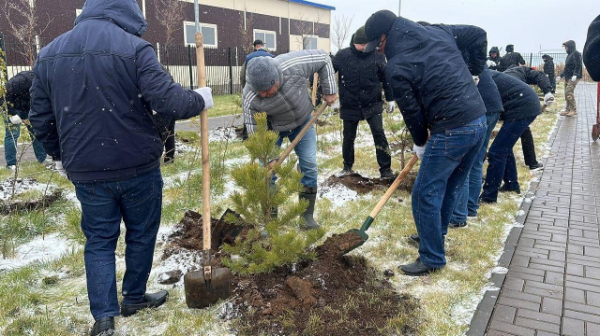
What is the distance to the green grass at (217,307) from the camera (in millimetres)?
2547

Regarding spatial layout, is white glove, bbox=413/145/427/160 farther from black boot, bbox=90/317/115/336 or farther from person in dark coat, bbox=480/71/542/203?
black boot, bbox=90/317/115/336

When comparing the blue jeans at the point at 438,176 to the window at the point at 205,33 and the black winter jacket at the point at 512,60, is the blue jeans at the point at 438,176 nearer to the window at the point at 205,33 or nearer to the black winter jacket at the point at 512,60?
the black winter jacket at the point at 512,60

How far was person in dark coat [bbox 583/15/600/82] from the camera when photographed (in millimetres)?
2020

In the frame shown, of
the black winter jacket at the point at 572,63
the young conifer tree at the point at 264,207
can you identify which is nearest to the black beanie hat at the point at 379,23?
the young conifer tree at the point at 264,207

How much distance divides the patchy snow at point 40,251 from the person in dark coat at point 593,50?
3.89 metres

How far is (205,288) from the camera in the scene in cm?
266

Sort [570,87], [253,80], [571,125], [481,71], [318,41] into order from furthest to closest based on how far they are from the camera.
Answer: [318,41] → [570,87] → [571,125] → [481,71] → [253,80]

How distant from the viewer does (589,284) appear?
299 centimetres

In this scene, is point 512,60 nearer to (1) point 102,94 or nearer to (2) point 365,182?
(2) point 365,182

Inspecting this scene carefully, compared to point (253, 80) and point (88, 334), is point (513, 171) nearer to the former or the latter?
point (253, 80)

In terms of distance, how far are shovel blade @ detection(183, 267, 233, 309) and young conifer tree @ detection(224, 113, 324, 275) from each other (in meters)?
0.11

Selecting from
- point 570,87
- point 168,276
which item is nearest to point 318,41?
point 570,87

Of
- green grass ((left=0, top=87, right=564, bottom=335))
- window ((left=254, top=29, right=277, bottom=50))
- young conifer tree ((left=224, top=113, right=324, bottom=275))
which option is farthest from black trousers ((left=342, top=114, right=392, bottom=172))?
window ((left=254, top=29, right=277, bottom=50))

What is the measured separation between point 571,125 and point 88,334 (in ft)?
39.1
